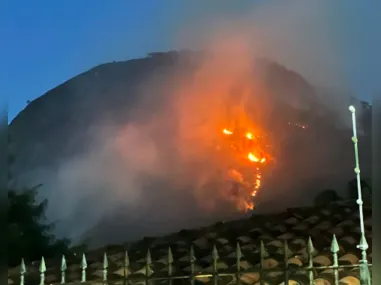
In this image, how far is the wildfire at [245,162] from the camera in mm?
2609

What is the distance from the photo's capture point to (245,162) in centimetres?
264

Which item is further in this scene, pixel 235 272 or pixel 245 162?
pixel 245 162

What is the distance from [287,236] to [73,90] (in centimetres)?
124

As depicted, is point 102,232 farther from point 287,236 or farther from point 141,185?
point 287,236

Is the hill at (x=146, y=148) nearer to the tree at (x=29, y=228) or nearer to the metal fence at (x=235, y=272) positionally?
the tree at (x=29, y=228)

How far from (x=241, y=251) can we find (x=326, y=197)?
1.58ft

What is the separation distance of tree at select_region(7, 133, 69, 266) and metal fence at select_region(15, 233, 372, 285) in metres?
0.19

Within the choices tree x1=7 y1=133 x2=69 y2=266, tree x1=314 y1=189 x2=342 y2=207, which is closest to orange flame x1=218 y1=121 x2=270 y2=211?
tree x1=314 y1=189 x2=342 y2=207

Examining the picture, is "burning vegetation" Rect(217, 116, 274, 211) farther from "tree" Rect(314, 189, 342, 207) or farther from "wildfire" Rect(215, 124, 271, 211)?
"tree" Rect(314, 189, 342, 207)

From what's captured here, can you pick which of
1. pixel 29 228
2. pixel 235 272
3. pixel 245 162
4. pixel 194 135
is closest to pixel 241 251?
pixel 235 272

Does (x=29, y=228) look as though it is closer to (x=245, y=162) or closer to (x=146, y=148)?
(x=146, y=148)

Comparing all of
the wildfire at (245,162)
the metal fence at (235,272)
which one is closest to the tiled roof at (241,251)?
the metal fence at (235,272)

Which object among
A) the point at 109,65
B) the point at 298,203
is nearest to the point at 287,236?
the point at 298,203

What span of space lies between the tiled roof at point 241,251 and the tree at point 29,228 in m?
0.06
